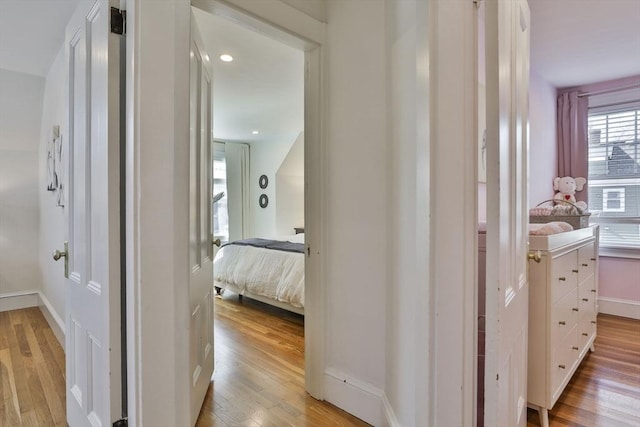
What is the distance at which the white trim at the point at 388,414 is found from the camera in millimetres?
1452

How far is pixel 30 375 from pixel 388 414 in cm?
239

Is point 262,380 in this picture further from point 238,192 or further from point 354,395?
point 238,192

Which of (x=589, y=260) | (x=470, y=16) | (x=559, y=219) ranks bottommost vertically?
(x=589, y=260)

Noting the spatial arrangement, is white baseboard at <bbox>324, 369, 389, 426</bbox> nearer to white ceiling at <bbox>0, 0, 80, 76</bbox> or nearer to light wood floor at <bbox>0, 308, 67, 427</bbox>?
light wood floor at <bbox>0, 308, 67, 427</bbox>

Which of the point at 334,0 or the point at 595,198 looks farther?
the point at 595,198

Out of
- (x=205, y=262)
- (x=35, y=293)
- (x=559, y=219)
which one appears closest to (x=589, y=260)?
(x=559, y=219)

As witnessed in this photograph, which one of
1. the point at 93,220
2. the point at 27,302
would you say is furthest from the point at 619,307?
the point at 27,302

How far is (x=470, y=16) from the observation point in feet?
3.30

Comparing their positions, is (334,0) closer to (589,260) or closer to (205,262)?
(205,262)

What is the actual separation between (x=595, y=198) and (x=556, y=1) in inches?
93.8

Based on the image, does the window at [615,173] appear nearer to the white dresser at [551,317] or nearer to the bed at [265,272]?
the white dresser at [551,317]

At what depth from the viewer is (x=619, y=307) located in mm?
3443

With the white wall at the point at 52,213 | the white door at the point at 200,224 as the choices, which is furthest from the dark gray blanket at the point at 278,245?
the white wall at the point at 52,213

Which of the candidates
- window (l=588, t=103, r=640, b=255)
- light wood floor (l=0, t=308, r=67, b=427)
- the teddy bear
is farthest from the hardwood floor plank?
window (l=588, t=103, r=640, b=255)
